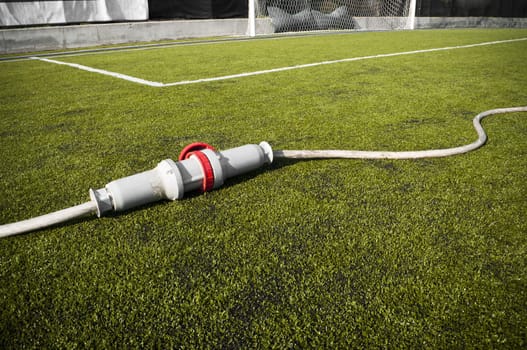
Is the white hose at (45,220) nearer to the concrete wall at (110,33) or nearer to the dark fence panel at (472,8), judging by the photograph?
the concrete wall at (110,33)

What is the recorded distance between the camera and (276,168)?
6.29 ft

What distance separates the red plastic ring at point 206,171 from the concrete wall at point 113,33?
29.1ft

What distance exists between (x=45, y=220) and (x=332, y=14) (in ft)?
46.6

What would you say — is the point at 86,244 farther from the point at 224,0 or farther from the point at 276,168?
the point at 224,0

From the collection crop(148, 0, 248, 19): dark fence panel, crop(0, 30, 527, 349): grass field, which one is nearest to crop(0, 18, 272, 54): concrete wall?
crop(148, 0, 248, 19): dark fence panel

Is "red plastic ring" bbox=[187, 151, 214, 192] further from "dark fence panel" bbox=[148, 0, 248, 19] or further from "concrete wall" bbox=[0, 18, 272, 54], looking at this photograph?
"dark fence panel" bbox=[148, 0, 248, 19]

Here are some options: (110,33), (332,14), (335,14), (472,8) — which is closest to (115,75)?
(110,33)

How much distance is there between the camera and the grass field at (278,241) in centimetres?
98

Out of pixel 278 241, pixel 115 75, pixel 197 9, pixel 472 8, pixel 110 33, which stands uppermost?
pixel 472 8

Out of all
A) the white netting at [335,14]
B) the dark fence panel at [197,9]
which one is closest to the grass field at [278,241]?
the dark fence panel at [197,9]

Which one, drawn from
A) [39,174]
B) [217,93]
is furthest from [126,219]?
[217,93]

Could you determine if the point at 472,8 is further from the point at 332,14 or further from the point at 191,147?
the point at 191,147

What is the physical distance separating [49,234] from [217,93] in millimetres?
2496

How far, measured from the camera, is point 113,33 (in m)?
9.76
